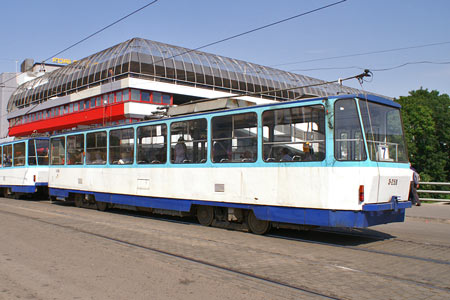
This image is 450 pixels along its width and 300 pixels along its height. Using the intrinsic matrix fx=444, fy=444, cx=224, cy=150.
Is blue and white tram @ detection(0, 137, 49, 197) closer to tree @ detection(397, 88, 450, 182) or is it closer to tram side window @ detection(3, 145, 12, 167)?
tram side window @ detection(3, 145, 12, 167)

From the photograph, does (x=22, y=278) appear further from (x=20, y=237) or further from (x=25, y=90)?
(x=25, y=90)

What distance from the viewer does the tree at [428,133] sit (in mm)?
52062

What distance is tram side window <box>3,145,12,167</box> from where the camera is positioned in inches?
859

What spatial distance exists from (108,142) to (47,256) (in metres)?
7.38

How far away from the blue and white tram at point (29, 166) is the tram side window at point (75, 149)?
4.21 metres

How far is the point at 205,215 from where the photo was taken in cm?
1127

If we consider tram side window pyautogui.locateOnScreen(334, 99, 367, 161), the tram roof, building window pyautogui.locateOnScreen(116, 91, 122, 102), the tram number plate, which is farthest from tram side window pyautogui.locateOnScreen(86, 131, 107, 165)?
building window pyautogui.locateOnScreen(116, 91, 122, 102)

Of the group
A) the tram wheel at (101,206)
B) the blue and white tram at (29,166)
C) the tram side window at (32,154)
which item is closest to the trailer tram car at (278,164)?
the tram wheel at (101,206)

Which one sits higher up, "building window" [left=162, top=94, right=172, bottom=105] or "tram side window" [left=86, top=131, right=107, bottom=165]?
"building window" [left=162, top=94, right=172, bottom=105]

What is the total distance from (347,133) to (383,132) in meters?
0.91

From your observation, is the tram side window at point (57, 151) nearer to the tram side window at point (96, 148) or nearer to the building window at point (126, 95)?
the tram side window at point (96, 148)

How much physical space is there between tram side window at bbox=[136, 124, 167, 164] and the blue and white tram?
29.6 feet

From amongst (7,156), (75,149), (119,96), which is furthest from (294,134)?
(119,96)

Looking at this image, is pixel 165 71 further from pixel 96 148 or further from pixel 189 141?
pixel 189 141
